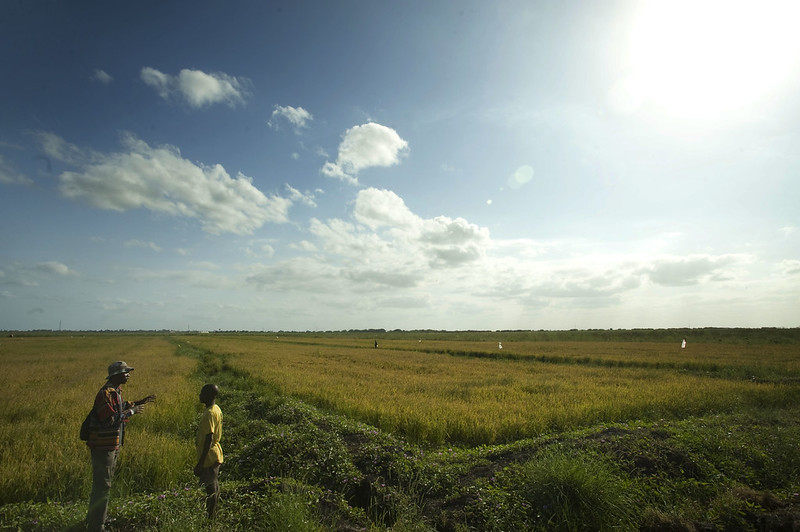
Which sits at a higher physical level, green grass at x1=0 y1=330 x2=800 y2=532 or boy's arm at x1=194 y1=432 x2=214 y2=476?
boy's arm at x1=194 y1=432 x2=214 y2=476

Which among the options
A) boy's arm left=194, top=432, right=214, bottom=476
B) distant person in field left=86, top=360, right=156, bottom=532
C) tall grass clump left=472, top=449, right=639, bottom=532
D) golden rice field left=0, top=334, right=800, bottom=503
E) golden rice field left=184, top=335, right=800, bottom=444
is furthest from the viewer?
golden rice field left=184, top=335, right=800, bottom=444

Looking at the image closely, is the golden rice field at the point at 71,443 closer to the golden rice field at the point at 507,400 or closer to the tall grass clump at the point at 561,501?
the golden rice field at the point at 507,400

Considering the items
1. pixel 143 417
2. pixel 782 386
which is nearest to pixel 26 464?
pixel 143 417

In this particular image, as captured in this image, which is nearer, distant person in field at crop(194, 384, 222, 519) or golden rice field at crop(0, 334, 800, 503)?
distant person in field at crop(194, 384, 222, 519)

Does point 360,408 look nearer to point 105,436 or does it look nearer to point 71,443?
point 71,443

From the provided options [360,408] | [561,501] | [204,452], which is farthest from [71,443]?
[561,501]

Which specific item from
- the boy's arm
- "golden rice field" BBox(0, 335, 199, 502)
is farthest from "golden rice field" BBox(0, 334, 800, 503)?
the boy's arm

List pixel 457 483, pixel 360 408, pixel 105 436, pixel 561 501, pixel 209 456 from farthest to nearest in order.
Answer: pixel 360 408, pixel 457 483, pixel 561 501, pixel 209 456, pixel 105 436

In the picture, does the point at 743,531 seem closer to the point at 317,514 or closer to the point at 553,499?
the point at 553,499

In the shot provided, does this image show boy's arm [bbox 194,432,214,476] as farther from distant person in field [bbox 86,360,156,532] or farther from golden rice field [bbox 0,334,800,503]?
golden rice field [bbox 0,334,800,503]

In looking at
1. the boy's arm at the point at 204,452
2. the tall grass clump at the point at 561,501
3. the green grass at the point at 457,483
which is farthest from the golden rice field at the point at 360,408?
the tall grass clump at the point at 561,501

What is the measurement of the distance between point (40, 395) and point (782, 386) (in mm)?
31711

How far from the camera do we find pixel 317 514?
548 cm

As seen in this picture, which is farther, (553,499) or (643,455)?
(643,455)
